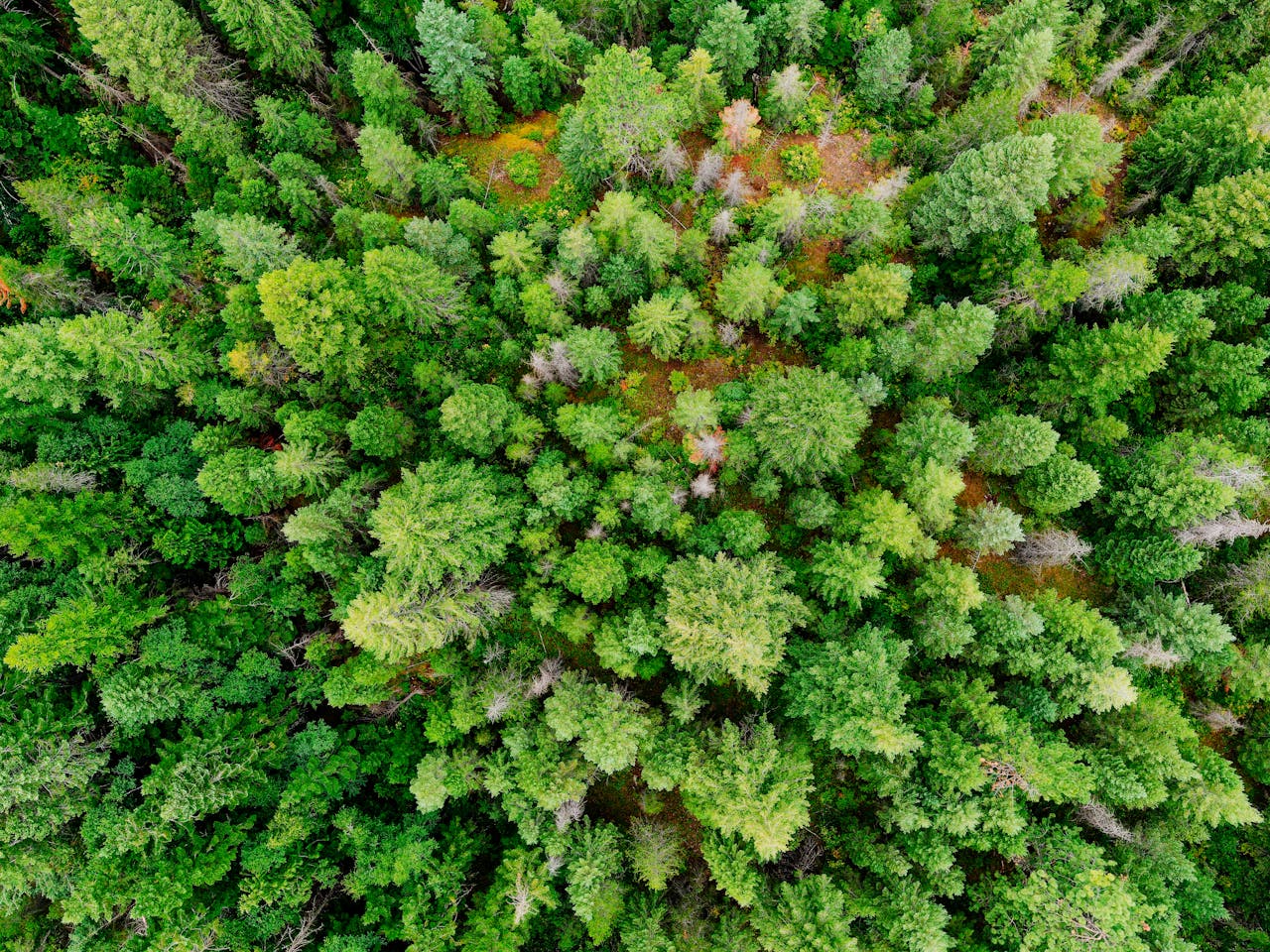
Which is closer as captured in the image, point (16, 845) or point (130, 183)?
point (16, 845)

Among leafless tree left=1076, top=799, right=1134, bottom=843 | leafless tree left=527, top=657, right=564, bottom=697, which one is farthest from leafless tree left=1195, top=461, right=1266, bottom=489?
leafless tree left=527, top=657, right=564, bottom=697

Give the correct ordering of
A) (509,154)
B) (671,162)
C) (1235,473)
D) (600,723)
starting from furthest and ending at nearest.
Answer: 1. (509,154)
2. (671,162)
3. (1235,473)
4. (600,723)

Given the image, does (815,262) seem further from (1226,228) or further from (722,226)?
(1226,228)

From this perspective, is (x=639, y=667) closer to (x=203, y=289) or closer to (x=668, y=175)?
(x=668, y=175)

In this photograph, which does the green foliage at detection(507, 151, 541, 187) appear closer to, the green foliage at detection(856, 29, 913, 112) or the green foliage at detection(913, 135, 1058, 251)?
the green foliage at detection(856, 29, 913, 112)

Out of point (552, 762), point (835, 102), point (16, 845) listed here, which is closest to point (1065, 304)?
point (835, 102)

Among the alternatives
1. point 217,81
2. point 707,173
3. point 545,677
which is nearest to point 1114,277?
point 707,173
